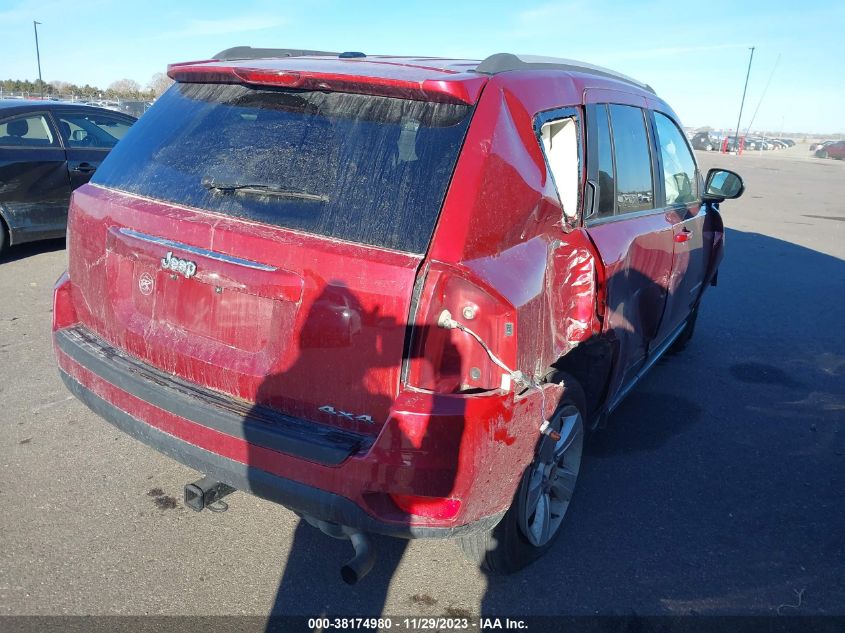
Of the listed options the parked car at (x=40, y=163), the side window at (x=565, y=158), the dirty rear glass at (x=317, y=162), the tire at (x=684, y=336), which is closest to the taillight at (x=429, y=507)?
the dirty rear glass at (x=317, y=162)

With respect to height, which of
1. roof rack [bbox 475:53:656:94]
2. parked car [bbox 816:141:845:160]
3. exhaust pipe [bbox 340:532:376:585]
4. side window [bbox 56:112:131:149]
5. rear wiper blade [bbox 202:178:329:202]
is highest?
roof rack [bbox 475:53:656:94]

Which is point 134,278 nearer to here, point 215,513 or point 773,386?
point 215,513

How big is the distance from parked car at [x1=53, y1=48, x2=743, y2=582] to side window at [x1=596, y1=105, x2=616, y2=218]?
0.14 m

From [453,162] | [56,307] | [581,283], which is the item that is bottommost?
[56,307]

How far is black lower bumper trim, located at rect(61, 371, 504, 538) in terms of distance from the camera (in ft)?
7.34

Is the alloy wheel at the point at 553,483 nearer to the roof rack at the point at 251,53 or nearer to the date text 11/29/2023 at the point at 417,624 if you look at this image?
the date text 11/29/2023 at the point at 417,624

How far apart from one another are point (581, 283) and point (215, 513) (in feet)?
6.28

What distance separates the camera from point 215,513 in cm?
316

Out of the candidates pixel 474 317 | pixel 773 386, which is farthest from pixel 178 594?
pixel 773 386

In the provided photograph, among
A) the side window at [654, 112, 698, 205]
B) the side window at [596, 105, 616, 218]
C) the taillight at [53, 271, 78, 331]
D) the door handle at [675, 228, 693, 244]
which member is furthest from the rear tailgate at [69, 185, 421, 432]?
the side window at [654, 112, 698, 205]

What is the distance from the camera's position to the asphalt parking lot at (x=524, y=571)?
2.69 meters

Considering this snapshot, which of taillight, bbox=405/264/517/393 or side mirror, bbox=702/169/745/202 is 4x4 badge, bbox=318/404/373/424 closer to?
taillight, bbox=405/264/517/393

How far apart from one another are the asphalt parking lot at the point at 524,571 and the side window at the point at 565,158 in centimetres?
151

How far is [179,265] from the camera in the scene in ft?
8.10
